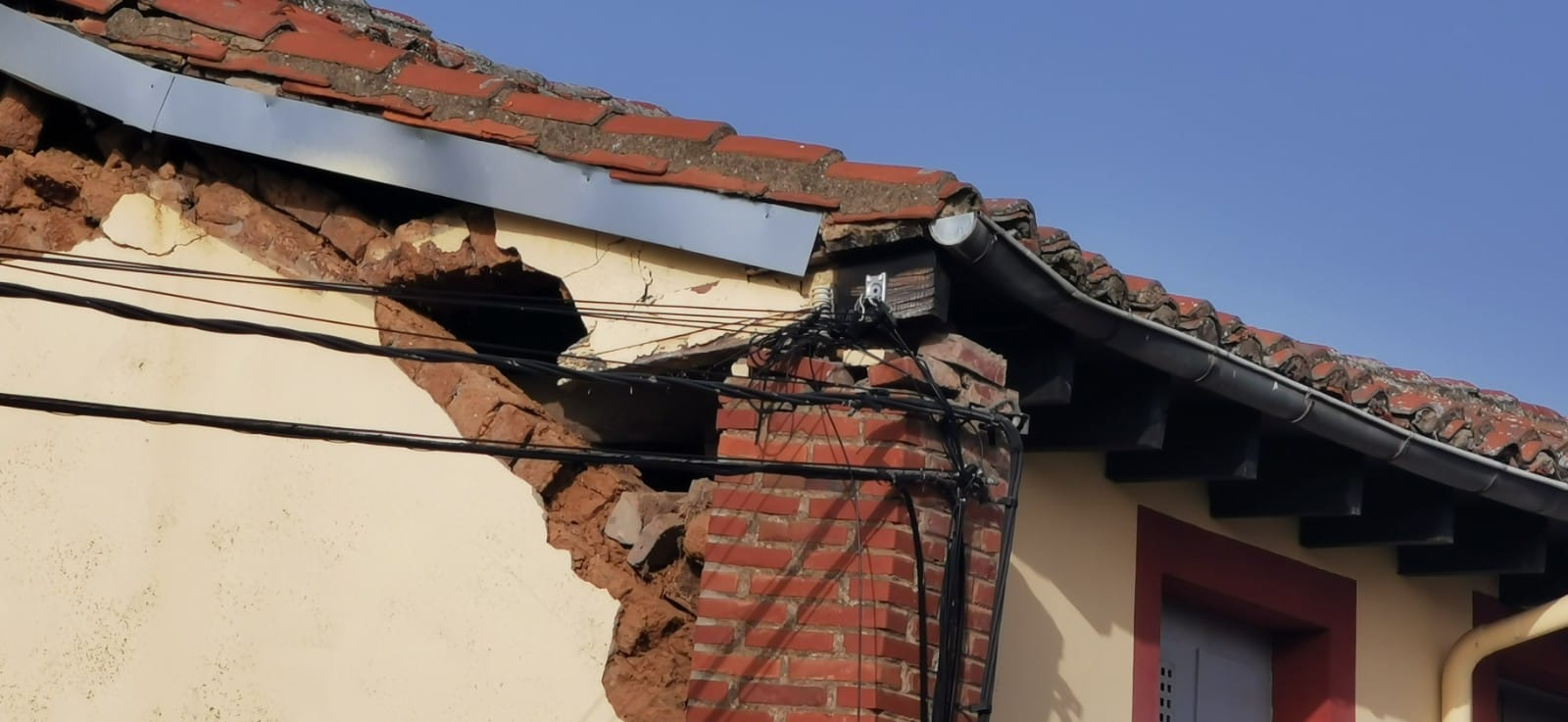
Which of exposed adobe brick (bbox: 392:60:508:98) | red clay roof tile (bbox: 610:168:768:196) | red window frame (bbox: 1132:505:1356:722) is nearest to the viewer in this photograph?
red clay roof tile (bbox: 610:168:768:196)

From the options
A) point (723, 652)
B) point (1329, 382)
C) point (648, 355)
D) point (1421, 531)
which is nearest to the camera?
point (723, 652)

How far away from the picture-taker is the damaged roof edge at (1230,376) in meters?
5.71

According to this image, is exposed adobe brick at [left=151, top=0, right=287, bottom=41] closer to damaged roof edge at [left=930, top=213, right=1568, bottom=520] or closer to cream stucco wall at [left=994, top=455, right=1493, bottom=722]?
damaged roof edge at [left=930, top=213, right=1568, bottom=520]

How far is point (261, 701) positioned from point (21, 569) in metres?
0.82

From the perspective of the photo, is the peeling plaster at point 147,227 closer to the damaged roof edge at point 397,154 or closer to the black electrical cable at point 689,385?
the damaged roof edge at point 397,154

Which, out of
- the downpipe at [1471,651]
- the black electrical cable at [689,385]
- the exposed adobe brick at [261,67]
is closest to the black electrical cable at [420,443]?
the black electrical cable at [689,385]

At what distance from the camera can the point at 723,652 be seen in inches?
225

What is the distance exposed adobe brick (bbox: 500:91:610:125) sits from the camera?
20.4 ft

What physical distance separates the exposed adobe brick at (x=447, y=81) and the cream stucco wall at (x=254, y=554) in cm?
82

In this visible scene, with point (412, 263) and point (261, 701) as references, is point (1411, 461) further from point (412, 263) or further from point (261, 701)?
point (261, 701)

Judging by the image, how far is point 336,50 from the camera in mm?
6414

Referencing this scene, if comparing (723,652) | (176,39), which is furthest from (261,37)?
(723,652)

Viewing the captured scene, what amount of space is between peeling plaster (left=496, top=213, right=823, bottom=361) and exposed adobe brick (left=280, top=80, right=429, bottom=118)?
0.42 meters

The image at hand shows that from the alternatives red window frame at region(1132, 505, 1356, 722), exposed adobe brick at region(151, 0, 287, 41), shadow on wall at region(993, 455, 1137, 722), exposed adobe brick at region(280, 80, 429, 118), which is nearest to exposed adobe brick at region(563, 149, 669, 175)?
exposed adobe brick at region(280, 80, 429, 118)
